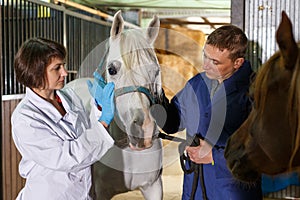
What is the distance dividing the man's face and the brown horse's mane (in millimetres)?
317

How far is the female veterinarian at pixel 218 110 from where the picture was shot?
140 centimetres

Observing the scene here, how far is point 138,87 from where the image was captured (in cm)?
166

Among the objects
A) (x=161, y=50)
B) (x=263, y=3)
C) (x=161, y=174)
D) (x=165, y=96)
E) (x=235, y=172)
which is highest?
(x=263, y=3)

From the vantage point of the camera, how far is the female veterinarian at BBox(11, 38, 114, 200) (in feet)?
4.48

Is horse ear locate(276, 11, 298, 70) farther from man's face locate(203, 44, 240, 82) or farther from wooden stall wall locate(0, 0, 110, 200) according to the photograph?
wooden stall wall locate(0, 0, 110, 200)

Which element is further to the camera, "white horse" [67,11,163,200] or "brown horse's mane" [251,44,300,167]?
"white horse" [67,11,163,200]

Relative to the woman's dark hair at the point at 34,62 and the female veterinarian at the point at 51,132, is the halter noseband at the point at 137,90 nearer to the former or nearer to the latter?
the female veterinarian at the point at 51,132

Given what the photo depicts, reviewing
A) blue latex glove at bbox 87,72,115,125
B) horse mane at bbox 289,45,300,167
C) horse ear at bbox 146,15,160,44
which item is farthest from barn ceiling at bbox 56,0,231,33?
horse mane at bbox 289,45,300,167

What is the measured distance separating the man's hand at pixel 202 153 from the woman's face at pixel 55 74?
46 centimetres

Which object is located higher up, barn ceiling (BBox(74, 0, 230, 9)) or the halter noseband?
barn ceiling (BBox(74, 0, 230, 9))

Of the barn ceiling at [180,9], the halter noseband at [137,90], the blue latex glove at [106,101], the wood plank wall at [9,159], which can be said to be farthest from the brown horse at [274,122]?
the wood plank wall at [9,159]

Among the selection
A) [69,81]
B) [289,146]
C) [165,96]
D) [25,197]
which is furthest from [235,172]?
[69,81]

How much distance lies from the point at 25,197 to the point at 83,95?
1.68 ft

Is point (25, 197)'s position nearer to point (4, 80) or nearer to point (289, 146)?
point (289, 146)
